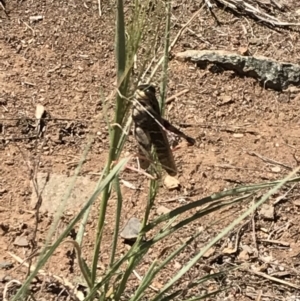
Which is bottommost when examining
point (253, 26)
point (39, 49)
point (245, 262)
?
point (245, 262)

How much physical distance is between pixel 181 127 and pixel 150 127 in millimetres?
1397

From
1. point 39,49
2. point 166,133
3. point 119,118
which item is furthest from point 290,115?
point 119,118

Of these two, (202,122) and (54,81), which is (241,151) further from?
(54,81)

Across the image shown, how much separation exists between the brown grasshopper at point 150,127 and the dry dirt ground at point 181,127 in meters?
0.63

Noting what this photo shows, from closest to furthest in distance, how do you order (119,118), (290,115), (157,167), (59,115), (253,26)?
(119,118) < (157,167) < (59,115) < (290,115) < (253,26)

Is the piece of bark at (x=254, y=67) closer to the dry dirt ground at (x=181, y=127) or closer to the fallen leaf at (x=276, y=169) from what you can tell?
the dry dirt ground at (x=181, y=127)

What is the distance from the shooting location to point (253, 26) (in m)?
3.48

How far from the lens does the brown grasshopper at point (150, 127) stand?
1.48 meters

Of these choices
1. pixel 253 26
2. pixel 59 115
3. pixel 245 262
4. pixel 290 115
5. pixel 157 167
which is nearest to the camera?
pixel 157 167

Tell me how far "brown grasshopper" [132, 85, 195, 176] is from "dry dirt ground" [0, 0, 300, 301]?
63cm

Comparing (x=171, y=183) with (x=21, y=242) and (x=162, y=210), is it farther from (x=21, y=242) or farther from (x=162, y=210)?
(x=21, y=242)

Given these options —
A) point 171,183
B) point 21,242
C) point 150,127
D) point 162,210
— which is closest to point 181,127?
point 171,183

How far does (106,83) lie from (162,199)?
0.64m

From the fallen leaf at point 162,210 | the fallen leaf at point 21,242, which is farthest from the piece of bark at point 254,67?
the fallen leaf at point 21,242
